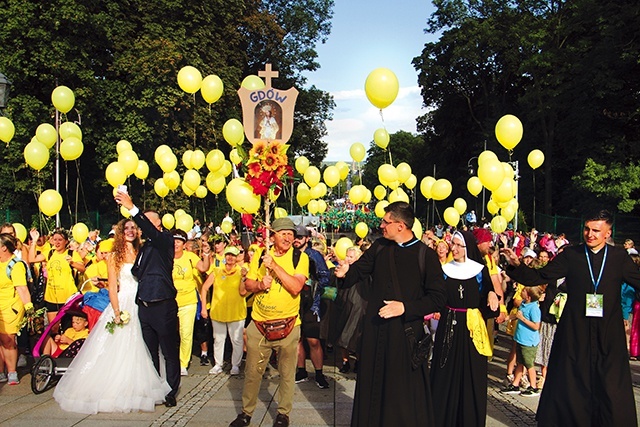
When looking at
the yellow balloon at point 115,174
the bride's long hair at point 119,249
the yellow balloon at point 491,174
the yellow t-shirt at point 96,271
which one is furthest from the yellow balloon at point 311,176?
the bride's long hair at point 119,249

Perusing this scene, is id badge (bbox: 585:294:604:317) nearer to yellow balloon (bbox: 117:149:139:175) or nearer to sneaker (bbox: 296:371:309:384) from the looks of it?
sneaker (bbox: 296:371:309:384)

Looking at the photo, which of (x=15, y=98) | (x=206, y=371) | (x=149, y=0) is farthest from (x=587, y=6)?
(x=206, y=371)

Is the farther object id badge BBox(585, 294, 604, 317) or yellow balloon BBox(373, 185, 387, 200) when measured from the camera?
yellow balloon BBox(373, 185, 387, 200)

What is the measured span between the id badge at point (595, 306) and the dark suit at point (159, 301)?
399 centimetres

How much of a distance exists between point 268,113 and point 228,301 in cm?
286

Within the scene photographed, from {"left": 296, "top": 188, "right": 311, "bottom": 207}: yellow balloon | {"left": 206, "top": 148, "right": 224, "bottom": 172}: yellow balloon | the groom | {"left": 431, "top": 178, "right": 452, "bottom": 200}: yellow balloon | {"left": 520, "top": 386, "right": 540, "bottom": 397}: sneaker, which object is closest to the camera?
the groom

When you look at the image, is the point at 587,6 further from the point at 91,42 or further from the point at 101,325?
the point at 101,325

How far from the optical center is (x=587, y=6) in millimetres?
29297

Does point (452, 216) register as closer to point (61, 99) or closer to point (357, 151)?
point (357, 151)

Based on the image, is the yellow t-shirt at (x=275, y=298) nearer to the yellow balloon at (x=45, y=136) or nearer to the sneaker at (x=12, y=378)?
the sneaker at (x=12, y=378)

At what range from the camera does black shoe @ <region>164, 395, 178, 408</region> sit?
6.48 metres

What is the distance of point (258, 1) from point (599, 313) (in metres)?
33.8

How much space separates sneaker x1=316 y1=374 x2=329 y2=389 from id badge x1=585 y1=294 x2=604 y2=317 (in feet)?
11.4

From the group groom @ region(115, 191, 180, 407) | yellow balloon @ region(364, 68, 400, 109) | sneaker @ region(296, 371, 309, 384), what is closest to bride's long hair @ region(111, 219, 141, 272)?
groom @ region(115, 191, 180, 407)
